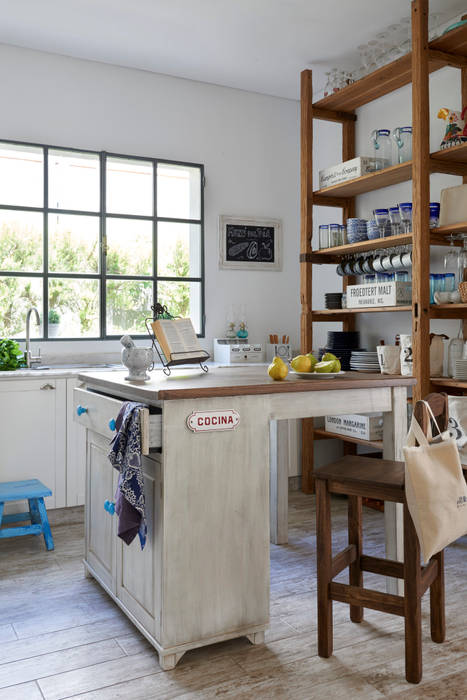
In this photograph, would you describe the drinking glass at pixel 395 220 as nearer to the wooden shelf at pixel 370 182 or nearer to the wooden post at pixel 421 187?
the wooden shelf at pixel 370 182

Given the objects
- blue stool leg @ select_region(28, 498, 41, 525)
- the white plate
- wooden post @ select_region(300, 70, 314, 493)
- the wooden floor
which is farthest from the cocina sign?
wooden post @ select_region(300, 70, 314, 493)

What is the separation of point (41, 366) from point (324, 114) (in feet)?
9.05

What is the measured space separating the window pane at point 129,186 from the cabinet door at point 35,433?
1.65 meters

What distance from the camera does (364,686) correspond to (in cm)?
201

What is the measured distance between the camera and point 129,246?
15.9 feet

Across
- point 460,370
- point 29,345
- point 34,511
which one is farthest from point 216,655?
point 29,345

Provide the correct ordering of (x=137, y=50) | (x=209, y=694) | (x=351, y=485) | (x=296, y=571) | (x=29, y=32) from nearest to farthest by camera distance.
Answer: (x=209, y=694) < (x=351, y=485) < (x=296, y=571) < (x=29, y=32) < (x=137, y=50)

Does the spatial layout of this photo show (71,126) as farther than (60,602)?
Yes

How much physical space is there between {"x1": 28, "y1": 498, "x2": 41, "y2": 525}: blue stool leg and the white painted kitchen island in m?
1.18

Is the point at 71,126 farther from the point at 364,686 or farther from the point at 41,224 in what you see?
the point at 364,686

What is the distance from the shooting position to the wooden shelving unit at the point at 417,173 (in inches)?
136

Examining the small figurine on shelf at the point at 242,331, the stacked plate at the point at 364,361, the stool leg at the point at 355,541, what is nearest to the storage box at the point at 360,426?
the stacked plate at the point at 364,361

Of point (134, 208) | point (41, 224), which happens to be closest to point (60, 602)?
point (41, 224)

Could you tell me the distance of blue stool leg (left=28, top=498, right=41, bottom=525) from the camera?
348 cm
